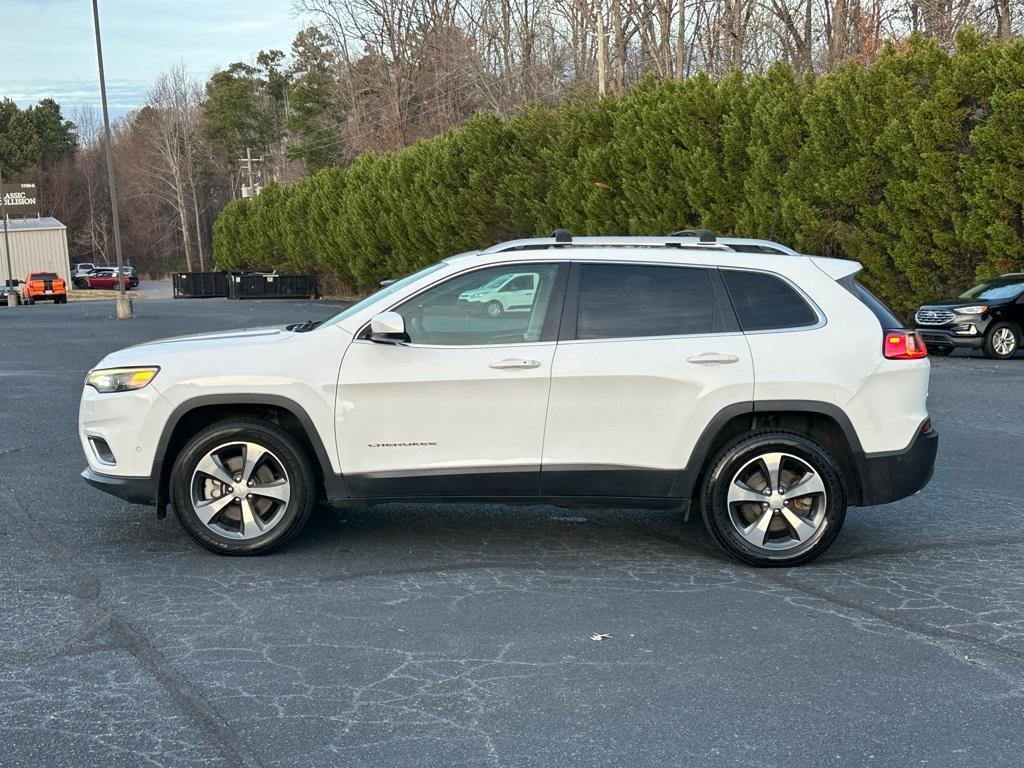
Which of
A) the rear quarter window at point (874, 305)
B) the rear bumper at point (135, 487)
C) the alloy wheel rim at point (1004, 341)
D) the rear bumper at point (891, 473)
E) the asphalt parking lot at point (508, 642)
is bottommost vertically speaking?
the asphalt parking lot at point (508, 642)

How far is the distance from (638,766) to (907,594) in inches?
99.9

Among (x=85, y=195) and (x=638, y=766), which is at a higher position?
(x=85, y=195)

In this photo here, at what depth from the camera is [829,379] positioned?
20.5 ft

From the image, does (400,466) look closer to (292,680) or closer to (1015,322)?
(292,680)

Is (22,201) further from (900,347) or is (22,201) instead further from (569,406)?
(900,347)

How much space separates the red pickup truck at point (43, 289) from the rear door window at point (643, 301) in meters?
56.7

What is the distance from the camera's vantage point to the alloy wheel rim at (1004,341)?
739 inches

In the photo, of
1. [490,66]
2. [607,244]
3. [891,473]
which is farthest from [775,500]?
[490,66]

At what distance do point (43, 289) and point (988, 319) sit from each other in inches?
1985

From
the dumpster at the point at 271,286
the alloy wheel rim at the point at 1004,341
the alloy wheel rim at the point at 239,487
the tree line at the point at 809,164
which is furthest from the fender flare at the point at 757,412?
the dumpster at the point at 271,286

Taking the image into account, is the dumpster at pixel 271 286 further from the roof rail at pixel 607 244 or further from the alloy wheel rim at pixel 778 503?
the alloy wheel rim at pixel 778 503

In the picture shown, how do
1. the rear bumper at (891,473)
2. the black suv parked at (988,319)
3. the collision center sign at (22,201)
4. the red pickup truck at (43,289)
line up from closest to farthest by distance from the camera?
the rear bumper at (891,473) → the black suv parked at (988,319) → the red pickup truck at (43,289) → the collision center sign at (22,201)

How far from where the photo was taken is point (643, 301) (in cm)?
645

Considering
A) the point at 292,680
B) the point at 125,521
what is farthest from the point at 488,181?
the point at 292,680
